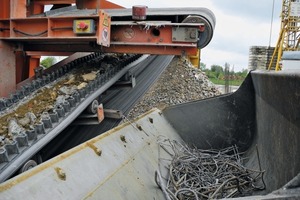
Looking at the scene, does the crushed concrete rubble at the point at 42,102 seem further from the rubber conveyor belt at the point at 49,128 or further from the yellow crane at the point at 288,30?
the yellow crane at the point at 288,30

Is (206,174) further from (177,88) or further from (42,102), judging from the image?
(177,88)

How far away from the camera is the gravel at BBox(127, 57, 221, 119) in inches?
238

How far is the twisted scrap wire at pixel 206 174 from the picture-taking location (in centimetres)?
231

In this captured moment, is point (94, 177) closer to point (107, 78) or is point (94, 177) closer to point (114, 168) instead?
point (114, 168)

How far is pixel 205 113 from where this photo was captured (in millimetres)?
3396

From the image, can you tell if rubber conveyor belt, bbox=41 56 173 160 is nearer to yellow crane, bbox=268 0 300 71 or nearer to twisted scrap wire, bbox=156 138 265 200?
twisted scrap wire, bbox=156 138 265 200

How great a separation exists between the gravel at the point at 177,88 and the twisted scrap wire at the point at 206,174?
2.54 meters

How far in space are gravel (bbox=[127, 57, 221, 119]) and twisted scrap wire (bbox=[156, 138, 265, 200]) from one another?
2545 millimetres

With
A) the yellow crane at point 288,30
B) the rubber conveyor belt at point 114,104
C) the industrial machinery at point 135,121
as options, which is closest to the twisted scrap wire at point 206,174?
the industrial machinery at point 135,121

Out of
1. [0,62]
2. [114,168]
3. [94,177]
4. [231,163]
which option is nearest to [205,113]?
[231,163]

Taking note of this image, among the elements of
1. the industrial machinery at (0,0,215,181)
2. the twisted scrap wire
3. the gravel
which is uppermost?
the industrial machinery at (0,0,215,181)

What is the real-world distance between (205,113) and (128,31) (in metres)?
1.07

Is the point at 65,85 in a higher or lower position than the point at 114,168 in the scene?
higher

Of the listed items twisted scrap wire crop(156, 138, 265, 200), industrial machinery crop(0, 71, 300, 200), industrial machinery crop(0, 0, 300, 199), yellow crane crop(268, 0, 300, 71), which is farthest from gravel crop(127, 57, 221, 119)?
yellow crane crop(268, 0, 300, 71)
